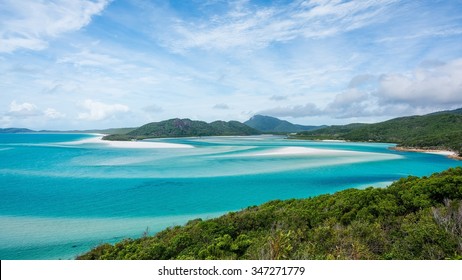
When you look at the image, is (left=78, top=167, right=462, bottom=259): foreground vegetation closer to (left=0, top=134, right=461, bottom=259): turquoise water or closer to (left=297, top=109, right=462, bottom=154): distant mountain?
(left=0, top=134, right=461, bottom=259): turquoise water

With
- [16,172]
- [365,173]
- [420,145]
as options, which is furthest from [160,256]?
[420,145]

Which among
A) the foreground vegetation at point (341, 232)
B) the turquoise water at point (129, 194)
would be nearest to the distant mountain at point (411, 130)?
the turquoise water at point (129, 194)

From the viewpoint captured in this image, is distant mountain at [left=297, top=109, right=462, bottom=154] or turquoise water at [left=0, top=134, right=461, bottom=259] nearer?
turquoise water at [left=0, top=134, right=461, bottom=259]

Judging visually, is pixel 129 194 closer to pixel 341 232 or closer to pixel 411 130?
pixel 341 232

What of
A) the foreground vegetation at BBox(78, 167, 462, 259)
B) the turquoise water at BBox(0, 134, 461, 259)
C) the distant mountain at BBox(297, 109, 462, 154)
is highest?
the distant mountain at BBox(297, 109, 462, 154)

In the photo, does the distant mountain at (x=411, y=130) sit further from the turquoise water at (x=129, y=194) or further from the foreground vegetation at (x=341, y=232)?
the foreground vegetation at (x=341, y=232)

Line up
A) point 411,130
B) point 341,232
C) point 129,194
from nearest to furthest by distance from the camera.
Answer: point 341,232
point 129,194
point 411,130

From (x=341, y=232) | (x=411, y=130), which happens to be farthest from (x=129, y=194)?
(x=411, y=130)

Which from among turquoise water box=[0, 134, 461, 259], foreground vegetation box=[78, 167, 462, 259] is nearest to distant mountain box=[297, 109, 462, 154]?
turquoise water box=[0, 134, 461, 259]

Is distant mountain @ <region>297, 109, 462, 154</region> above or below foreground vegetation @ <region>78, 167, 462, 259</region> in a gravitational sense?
above

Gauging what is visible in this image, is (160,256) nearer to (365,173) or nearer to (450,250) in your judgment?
(450,250)
